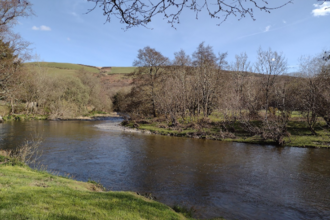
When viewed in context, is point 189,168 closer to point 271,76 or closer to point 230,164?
point 230,164

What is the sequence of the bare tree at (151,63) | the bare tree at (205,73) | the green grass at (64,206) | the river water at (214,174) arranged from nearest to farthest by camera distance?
the green grass at (64,206) → the river water at (214,174) → the bare tree at (205,73) → the bare tree at (151,63)

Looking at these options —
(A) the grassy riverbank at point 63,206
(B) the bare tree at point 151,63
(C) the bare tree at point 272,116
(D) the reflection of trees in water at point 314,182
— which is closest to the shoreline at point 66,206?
(A) the grassy riverbank at point 63,206

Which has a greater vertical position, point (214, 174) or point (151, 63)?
point (151, 63)

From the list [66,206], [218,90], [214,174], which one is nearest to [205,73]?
[218,90]

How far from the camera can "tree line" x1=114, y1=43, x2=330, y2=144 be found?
22.7m

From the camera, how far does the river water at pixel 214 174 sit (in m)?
7.57

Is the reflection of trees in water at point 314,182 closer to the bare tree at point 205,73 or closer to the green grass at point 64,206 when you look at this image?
the green grass at point 64,206

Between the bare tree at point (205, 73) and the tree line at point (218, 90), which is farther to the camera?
the bare tree at point (205, 73)

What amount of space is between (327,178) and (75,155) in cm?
1479

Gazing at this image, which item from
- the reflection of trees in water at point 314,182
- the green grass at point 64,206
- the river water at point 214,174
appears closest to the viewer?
the green grass at point 64,206

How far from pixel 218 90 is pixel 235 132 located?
11.2m

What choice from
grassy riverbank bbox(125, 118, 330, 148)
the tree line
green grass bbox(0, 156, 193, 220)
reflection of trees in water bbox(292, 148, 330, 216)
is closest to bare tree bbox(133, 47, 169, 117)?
the tree line

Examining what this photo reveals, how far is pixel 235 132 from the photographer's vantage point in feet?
79.7

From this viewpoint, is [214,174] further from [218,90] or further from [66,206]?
[218,90]
